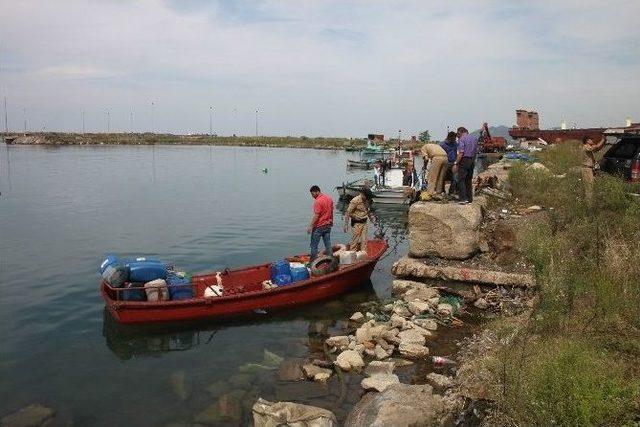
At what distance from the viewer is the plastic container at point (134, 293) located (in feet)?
34.7

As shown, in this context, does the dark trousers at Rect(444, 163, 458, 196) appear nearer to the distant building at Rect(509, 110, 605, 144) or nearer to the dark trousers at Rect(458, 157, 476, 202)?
the dark trousers at Rect(458, 157, 476, 202)

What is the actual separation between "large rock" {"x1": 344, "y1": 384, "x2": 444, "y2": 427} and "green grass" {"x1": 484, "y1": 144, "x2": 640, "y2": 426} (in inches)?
32.2

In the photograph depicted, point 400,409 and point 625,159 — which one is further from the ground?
point 625,159

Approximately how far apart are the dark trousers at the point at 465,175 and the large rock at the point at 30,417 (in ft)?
34.3

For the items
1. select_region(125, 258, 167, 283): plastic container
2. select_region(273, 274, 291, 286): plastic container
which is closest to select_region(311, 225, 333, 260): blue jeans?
select_region(273, 274, 291, 286): plastic container

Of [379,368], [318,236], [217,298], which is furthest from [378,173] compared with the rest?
[379,368]

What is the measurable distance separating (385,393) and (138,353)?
5.86m

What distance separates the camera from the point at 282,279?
39.9 ft

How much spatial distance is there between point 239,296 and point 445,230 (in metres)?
5.30

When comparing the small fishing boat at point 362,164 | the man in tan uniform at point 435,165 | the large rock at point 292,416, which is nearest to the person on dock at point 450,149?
the man in tan uniform at point 435,165

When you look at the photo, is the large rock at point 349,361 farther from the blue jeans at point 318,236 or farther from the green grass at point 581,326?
the blue jeans at point 318,236

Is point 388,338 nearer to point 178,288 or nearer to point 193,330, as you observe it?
point 193,330

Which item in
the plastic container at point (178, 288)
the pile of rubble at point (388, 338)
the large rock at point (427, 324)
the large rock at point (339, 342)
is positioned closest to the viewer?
the pile of rubble at point (388, 338)

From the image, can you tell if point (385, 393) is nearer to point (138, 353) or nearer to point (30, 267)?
point (138, 353)
